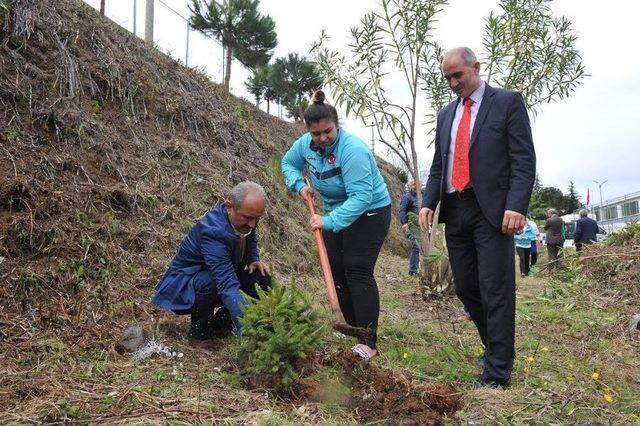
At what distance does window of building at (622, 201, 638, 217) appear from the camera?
96.3 ft

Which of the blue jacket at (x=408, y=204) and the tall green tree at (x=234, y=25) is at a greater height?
the tall green tree at (x=234, y=25)

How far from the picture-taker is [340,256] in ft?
11.9

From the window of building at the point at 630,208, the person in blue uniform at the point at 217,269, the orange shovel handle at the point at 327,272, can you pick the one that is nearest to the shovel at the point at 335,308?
the orange shovel handle at the point at 327,272

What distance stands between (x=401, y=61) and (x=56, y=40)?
13.0ft

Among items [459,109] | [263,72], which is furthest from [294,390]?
[263,72]

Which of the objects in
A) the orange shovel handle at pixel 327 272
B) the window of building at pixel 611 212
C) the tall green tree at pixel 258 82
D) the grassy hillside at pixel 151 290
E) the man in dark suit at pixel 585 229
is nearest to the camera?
the grassy hillside at pixel 151 290

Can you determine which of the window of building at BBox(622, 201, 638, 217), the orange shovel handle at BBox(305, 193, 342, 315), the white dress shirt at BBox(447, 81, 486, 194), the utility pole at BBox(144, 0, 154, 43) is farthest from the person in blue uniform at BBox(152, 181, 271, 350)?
the window of building at BBox(622, 201, 638, 217)

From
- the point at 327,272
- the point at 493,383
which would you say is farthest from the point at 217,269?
the point at 493,383

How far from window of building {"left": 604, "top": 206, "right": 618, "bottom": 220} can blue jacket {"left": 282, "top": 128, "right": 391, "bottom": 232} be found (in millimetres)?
34938

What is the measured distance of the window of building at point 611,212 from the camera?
3381 cm

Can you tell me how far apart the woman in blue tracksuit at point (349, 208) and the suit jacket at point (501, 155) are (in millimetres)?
670

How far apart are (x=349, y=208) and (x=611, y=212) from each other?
3656 cm

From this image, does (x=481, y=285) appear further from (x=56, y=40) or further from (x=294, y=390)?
(x=56, y=40)

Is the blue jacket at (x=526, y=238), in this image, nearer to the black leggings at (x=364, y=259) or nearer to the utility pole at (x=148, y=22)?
the black leggings at (x=364, y=259)
